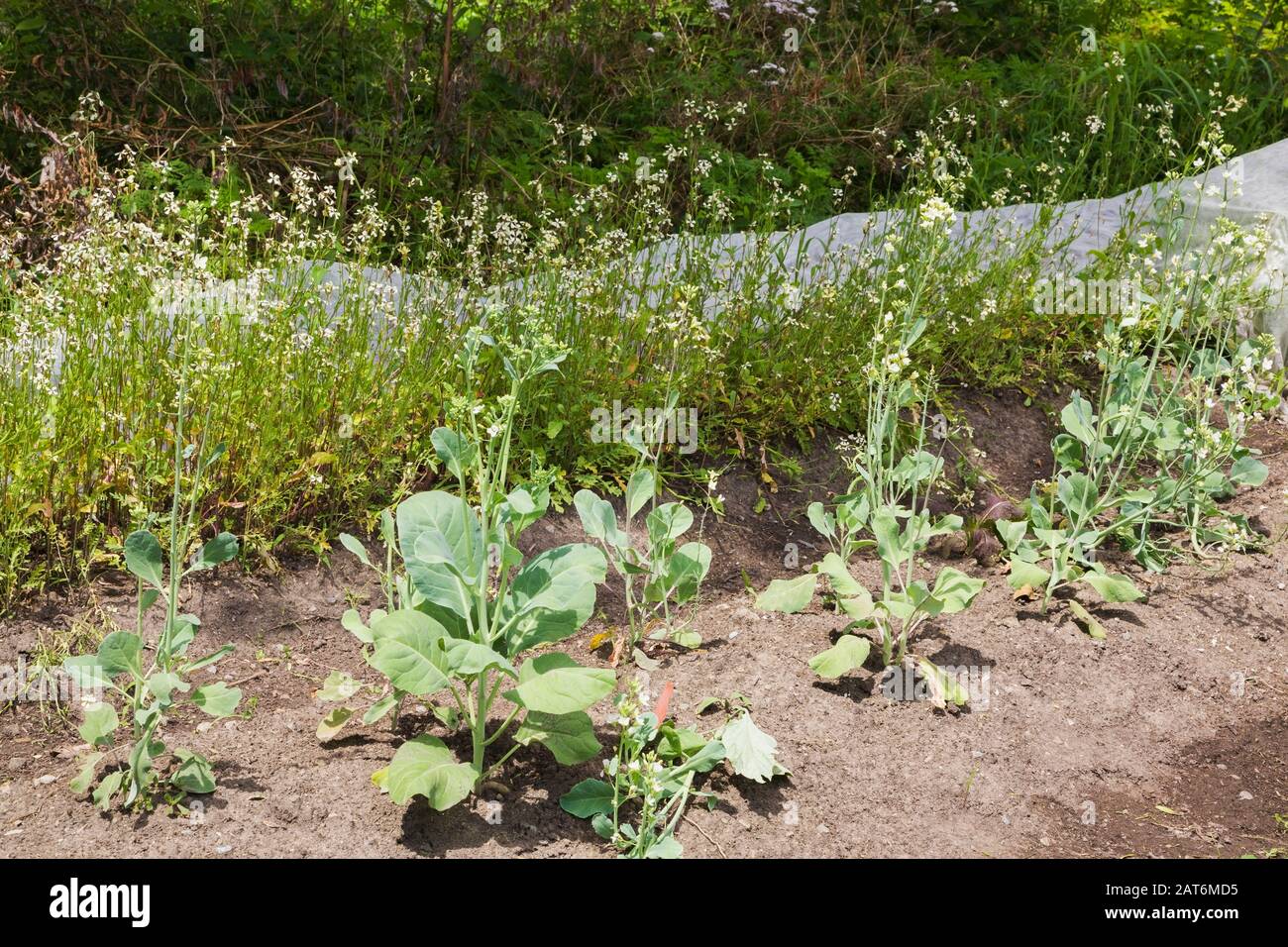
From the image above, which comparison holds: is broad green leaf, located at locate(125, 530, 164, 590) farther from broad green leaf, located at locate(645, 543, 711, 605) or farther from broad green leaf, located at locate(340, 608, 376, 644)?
broad green leaf, located at locate(645, 543, 711, 605)

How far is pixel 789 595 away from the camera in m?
3.37

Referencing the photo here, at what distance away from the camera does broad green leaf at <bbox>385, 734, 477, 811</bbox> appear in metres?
2.38

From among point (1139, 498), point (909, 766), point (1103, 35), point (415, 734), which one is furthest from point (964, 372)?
point (1103, 35)

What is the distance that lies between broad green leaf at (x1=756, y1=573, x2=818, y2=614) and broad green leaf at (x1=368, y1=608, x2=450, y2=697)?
1144 millimetres

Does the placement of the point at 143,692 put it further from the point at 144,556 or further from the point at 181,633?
the point at 144,556

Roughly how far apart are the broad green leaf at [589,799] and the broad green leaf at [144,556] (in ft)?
3.14

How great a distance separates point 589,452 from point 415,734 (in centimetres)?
145

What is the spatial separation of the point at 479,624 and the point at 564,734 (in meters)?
0.29

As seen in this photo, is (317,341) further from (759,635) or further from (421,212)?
(421,212)

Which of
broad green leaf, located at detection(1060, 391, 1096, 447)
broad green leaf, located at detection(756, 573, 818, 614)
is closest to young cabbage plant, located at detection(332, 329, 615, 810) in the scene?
broad green leaf, located at detection(756, 573, 818, 614)

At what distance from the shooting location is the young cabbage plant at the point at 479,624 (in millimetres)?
2422

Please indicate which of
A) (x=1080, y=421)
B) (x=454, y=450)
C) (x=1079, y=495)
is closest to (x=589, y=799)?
(x=454, y=450)
